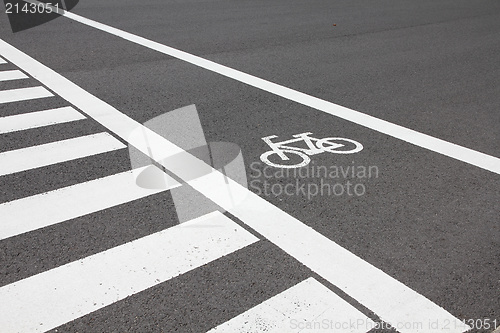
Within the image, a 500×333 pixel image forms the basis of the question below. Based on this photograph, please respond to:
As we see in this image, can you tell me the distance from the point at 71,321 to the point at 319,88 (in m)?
5.82

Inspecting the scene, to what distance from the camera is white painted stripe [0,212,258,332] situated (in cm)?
348

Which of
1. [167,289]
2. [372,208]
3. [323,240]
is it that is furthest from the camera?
[372,208]

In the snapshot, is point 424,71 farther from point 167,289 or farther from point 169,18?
point 167,289

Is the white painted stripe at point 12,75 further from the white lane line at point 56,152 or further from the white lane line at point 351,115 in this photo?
the white lane line at point 56,152

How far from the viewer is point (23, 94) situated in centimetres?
743

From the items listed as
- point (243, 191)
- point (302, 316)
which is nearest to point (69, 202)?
point (243, 191)

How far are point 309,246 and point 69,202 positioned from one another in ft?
7.24

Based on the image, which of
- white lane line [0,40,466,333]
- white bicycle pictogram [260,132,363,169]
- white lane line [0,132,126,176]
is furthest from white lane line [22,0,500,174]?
white lane line [0,132,126,176]

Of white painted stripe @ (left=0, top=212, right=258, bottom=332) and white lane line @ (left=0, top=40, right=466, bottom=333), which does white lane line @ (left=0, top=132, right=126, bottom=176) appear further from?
white painted stripe @ (left=0, top=212, right=258, bottom=332)

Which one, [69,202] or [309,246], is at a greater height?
[69,202]

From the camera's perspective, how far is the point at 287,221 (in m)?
4.63

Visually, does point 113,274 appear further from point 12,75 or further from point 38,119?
point 12,75

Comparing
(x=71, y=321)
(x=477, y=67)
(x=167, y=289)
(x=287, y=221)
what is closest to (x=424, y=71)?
(x=477, y=67)

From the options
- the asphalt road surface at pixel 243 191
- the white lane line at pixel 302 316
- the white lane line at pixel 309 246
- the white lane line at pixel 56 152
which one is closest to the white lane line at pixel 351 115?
the asphalt road surface at pixel 243 191
